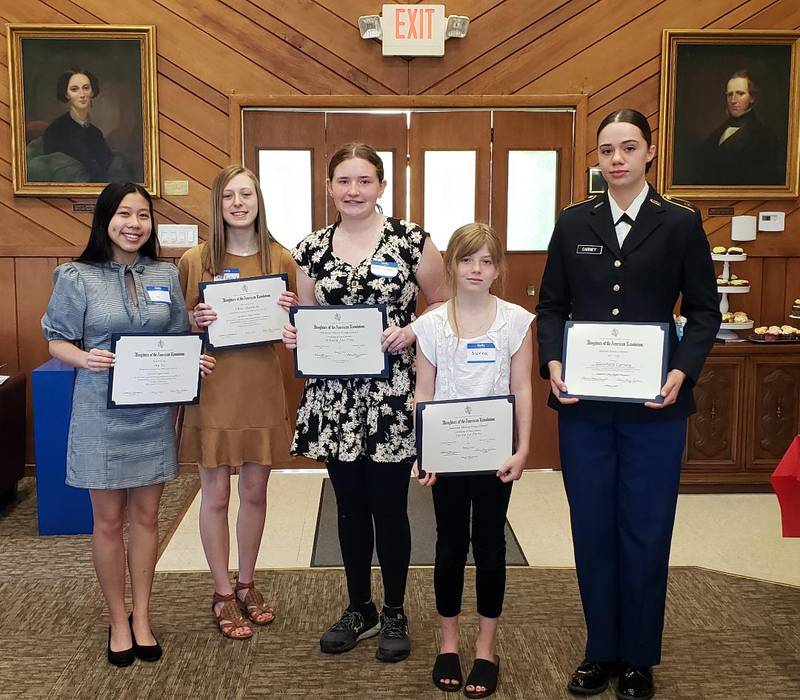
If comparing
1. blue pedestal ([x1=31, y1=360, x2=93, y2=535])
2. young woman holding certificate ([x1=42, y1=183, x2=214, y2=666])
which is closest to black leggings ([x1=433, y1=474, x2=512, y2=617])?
young woman holding certificate ([x1=42, y1=183, x2=214, y2=666])

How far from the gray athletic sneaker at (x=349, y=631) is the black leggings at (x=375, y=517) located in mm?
105

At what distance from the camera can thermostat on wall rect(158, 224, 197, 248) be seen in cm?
483

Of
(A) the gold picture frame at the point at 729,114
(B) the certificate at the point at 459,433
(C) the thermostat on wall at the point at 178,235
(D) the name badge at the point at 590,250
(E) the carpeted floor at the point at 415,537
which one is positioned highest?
(A) the gold picture frame at the point at 729,114

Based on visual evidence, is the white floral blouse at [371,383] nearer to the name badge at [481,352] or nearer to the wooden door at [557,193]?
the name badge at [481,352]

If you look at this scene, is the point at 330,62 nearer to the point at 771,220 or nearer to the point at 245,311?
the point at 245,311

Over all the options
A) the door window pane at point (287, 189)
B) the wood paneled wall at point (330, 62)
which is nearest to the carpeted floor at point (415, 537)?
the door window pane at point (287, 189)

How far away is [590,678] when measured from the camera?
247cm

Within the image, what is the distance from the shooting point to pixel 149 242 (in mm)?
2629

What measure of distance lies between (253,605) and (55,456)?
1409mm

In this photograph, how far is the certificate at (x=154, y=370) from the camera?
2480mm

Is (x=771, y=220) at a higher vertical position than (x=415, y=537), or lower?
higher

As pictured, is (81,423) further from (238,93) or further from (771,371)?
(771,371)

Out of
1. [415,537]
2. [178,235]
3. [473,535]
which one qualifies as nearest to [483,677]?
[473,535]

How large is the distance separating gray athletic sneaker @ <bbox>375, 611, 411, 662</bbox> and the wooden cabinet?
7.98 feet
